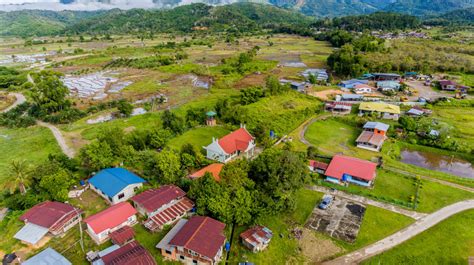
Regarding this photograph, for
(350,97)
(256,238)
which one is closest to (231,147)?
(256,238)

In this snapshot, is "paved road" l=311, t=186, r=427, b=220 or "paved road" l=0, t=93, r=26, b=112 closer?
"paved road" l=311, t=186, r=427, b=220

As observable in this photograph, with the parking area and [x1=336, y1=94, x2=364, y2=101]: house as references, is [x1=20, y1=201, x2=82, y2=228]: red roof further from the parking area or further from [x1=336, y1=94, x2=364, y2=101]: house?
[x1=336, y1=94, x2=364, y2=101]: house

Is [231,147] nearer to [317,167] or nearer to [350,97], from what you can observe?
[317,167]

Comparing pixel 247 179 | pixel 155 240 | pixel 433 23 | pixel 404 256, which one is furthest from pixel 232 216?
pixel 433 23

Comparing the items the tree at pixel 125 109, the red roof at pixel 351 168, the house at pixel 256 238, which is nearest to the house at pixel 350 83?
the red roof at pixel 351 168

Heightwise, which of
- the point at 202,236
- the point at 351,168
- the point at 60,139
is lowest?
the point at 60,139

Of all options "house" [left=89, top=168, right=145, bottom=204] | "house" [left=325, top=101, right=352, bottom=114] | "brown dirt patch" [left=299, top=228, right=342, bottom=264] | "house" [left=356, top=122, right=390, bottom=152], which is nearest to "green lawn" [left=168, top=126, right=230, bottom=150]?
"house" [left=89, top=168, right=145, bottom=204]

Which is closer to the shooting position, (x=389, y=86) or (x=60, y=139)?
(x=60, y=139)
